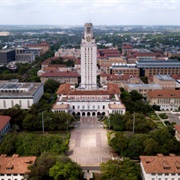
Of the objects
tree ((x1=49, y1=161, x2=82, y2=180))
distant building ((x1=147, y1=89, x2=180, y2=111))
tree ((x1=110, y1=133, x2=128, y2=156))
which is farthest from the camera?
distant building ((x1=147, y1=89, x2=180, y2=111))

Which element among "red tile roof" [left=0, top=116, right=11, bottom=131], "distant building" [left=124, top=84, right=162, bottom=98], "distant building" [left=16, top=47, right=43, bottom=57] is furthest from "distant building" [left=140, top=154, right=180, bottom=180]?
"distant building" [left=16, top=47, right=43, bottom=57]

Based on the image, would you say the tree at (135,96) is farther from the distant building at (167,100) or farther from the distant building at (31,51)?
the distant building at (31,51)

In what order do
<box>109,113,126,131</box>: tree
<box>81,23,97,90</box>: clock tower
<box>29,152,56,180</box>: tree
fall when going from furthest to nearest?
<box>81,23,97,90</box>: clock tower → <box>109,113,126,131</box>: tree → <box>29,152,56,180</box>: tree

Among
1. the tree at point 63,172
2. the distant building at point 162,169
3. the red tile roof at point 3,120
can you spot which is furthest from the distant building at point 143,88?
the tree at point 63,172

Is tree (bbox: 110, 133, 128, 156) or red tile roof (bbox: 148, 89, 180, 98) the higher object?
red tile roof (bbox: 148, 89, 180, 98)

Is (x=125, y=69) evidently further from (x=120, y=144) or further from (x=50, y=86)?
(x=120, y=144)

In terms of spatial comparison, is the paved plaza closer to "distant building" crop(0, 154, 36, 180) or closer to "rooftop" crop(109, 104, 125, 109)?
"rooftop" crop(109, 104, 125, 109)

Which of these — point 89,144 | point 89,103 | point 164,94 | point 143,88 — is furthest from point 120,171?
point 143,88
